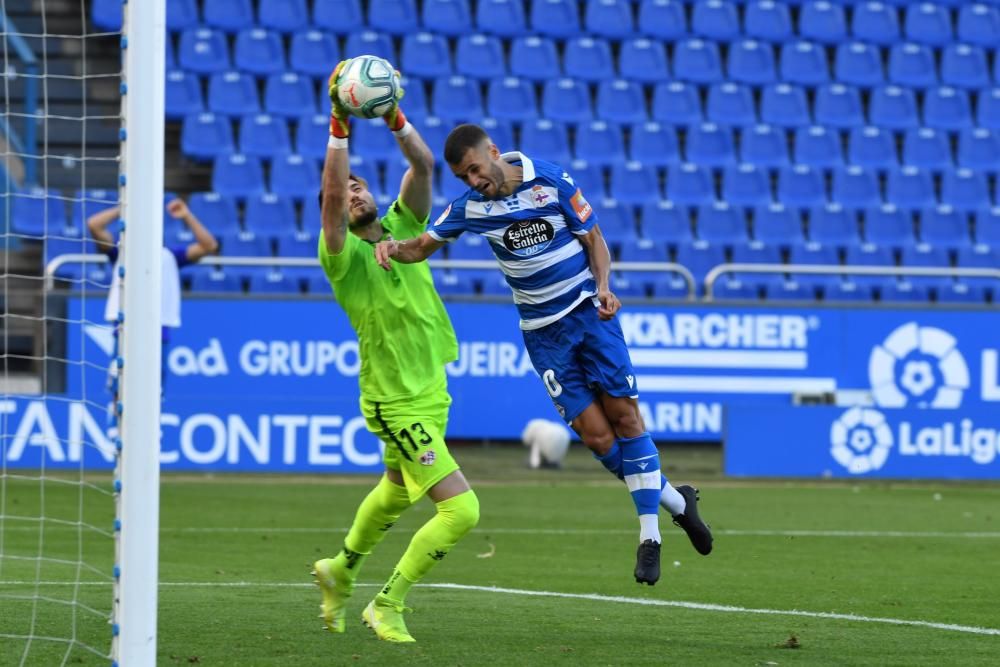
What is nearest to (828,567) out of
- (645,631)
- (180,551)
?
(645,631)

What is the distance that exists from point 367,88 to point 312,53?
13.0 metres

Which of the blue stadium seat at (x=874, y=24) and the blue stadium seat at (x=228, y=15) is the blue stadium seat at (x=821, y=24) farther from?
the blue stadium seat at (x=228, y=15)

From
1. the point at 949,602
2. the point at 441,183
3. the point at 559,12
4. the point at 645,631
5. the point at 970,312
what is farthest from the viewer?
the point at 559,12

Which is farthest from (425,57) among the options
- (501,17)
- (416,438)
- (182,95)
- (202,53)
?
(416,438)

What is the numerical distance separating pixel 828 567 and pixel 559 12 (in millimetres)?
12314

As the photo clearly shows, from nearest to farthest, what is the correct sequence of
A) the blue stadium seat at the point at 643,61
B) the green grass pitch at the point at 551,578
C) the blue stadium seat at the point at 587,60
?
1. the green grass pitch at the point at 551,578
2. the blue stadium seat at the point at 587,60
3. the blue stadium seat at the point at 643,61

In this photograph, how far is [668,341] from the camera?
15.4 m

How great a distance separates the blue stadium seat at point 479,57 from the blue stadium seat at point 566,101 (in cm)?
64

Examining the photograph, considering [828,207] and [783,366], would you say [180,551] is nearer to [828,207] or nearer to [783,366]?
[783,366]

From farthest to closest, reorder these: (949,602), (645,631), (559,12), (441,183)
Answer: (559,12), (441,183), (949,602), (645,631)

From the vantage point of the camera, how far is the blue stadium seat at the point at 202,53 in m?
18.8

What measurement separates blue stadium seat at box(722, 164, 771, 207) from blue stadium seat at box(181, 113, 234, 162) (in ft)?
18.8

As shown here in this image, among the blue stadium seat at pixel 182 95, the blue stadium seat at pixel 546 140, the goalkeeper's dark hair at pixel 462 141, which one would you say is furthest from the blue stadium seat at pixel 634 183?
the goalkeeper's dark hair at pixel 462 141

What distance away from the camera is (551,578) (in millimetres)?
8609
